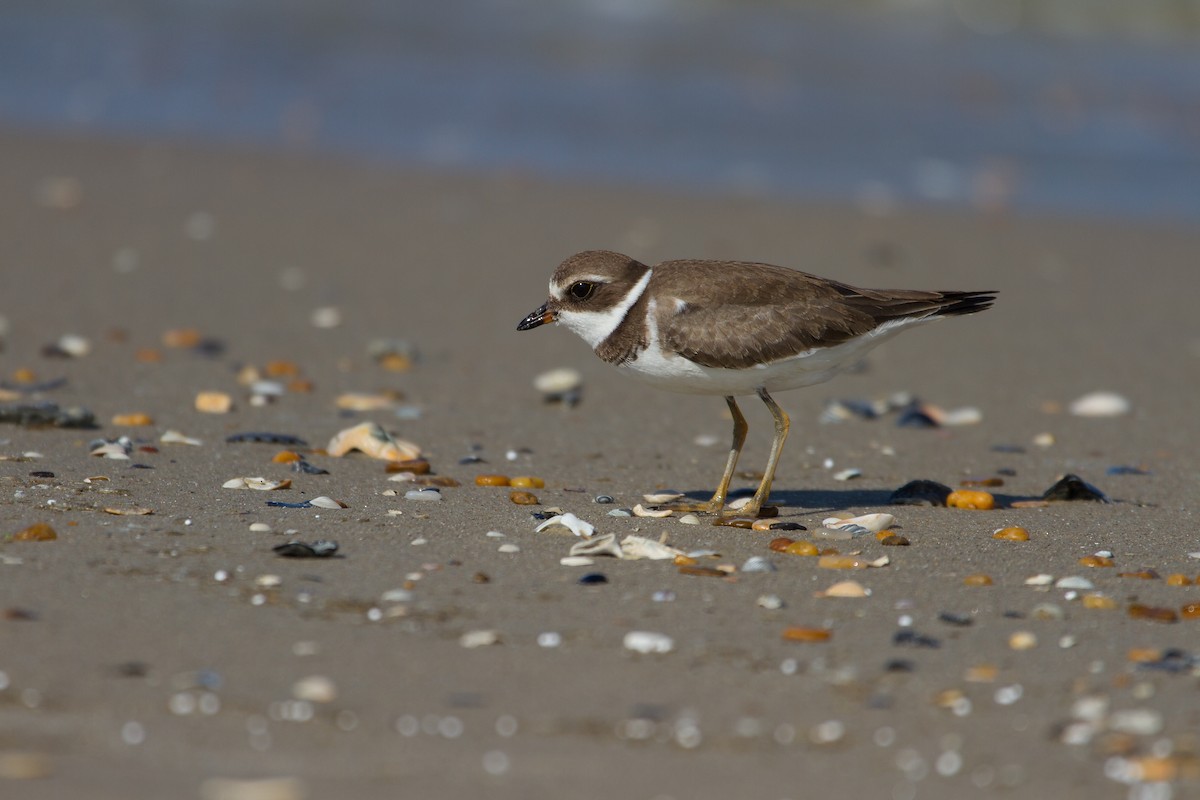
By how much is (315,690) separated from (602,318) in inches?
96.8

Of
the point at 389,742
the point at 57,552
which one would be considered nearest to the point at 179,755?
the point at 389,742

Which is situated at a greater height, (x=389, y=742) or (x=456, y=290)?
(x=456, y=290)

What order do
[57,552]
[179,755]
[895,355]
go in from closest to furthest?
[179,755] < [57,552] < [895,355]

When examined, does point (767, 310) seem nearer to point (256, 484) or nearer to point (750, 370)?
point (750, 370)

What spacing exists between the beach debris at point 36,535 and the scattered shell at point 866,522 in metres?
2.78

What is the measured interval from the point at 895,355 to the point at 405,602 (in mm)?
5035

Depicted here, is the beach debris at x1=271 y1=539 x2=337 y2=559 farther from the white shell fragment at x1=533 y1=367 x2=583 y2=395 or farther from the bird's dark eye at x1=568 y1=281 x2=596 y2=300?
the white shell fragment at x1=533 y1=367 x2=583 y2=395

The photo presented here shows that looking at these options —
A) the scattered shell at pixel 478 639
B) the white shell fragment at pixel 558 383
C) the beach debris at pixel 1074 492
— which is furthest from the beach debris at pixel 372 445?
the beach debris at pixel 1074 492

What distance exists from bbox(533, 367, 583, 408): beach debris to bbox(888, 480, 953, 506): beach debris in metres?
2.18

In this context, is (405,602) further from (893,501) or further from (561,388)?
(561,388)

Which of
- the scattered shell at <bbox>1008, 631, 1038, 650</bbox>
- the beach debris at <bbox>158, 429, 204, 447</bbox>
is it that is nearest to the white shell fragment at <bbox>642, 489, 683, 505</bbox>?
the scattered shell at <bbox>1008, 631, 1038, 650</bbox>

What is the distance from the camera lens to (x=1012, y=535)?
5324 mm

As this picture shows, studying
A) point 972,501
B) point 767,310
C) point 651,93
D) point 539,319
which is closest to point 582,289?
point 539,319

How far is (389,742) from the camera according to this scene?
3.55 metres
